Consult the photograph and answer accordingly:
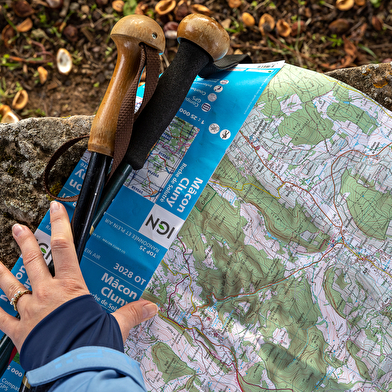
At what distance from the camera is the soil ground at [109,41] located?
1552mm

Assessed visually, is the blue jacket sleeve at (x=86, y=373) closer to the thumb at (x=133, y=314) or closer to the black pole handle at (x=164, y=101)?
the thumb at (x=133, y=314)

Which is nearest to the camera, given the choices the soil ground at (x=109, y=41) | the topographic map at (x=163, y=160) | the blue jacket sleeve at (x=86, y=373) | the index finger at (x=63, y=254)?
the blue jacket sleeve at (x=86, y=373)

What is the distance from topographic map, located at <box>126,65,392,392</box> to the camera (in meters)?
0.90

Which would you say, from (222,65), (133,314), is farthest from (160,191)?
(222,65)

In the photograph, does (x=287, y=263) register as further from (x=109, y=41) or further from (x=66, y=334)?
(x=109, y=41)

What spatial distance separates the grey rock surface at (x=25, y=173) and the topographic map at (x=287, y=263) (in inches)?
16.1

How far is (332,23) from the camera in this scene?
157cm

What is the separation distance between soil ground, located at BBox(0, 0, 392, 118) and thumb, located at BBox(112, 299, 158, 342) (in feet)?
3.48

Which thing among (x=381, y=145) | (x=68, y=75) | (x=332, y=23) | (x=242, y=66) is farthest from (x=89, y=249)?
(x=332, y=23)

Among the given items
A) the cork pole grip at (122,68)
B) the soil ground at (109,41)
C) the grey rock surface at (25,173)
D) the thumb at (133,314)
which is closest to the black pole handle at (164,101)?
the cork pole grip at (122,68)

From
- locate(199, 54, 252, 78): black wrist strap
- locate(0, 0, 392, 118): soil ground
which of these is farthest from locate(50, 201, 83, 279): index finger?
locate(0, 0, 392, 118): soil ground

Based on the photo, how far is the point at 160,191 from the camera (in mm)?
938

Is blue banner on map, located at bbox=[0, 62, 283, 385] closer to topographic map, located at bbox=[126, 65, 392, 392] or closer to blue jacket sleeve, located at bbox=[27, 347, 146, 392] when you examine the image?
topographic map, located at bbox=[126, 65, 392, 392]

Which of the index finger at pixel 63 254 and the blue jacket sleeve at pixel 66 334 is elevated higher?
the index finger at pixel 63 254
